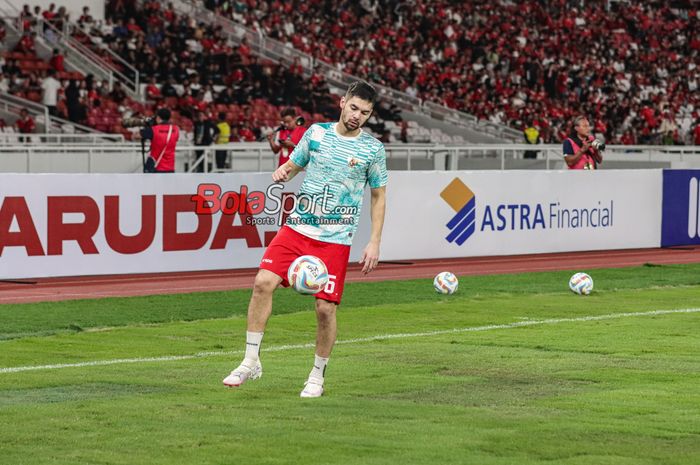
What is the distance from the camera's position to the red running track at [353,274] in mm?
17719

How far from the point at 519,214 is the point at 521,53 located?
31.0m

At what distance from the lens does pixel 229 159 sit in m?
31.8

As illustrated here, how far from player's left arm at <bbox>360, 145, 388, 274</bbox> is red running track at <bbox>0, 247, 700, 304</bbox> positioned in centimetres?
773

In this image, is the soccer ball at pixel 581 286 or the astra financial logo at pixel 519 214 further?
the astra financial logo at pixel 519 214

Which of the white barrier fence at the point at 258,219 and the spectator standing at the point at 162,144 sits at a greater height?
the spectator standing at the point at 162,144

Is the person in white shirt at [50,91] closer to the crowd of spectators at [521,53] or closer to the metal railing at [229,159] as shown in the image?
the metal railing at [229,159]

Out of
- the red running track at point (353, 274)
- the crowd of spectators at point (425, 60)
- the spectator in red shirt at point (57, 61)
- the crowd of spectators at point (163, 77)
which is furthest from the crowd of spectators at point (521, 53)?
the red running track at point (353, 274)

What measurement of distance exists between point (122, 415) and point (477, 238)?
1476cm

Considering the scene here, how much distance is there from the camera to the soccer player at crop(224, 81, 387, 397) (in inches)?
379

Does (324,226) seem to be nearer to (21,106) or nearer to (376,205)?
(376,205)

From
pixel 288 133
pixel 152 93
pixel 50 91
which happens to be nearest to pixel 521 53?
pixel 152 93

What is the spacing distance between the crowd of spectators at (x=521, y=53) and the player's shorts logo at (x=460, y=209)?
79.8 ft

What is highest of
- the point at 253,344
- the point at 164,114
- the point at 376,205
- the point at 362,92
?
the point at 362,92

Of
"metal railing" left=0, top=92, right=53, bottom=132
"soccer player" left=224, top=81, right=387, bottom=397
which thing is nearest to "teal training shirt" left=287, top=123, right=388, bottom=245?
"soccer player" left=224, top=81, right=387, bottom=397
